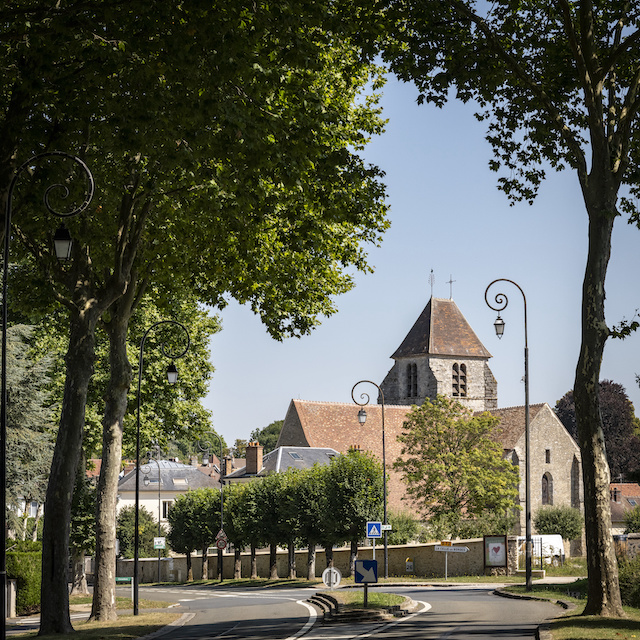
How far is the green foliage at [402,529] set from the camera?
5434cm

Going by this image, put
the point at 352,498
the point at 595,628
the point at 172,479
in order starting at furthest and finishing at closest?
the point at 172,479 → the point at 352,498 → the point at 595,628

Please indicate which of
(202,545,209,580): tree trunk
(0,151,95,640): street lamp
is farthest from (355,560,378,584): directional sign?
(202,545,209,580): tree trunk

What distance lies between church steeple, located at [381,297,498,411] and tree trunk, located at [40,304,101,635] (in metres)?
66.9

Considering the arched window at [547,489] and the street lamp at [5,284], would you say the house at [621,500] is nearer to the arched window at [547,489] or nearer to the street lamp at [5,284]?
the arched window at [547,489]

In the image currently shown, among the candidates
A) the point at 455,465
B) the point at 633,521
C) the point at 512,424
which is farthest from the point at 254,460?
the point at 633,521

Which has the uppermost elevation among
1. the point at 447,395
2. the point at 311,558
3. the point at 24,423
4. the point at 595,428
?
the point at 447,395

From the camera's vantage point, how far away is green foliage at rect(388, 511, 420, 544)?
54344 millimetres

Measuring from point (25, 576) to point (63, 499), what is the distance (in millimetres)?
13231

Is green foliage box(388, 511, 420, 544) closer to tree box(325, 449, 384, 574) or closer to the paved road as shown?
tree box(325, 449, 384, 574)

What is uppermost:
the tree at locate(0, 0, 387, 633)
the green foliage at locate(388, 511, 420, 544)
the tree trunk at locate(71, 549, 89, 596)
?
the tree at locate(0, 0, 387, 633)

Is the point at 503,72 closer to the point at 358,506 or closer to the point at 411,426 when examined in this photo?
the point at 358,506

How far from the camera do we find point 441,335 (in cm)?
8688

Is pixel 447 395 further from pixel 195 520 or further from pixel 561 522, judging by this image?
pixel 195 520

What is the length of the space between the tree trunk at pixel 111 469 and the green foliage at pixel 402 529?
33452mm
